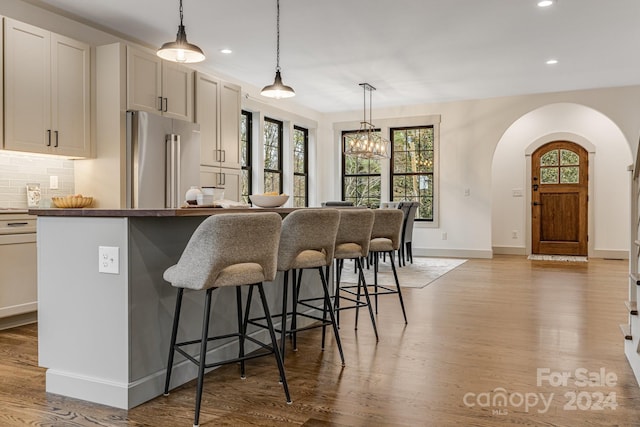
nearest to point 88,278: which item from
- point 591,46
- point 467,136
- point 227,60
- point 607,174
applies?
point 227,60

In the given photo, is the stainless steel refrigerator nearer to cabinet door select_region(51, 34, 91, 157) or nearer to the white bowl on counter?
cabinet door select_region(51, 34, 91, 157)

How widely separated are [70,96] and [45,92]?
26 cm

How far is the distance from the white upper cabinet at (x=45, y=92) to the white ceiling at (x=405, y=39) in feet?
1.61

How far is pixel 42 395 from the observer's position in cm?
235

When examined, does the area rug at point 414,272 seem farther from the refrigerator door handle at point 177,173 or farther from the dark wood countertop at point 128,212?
the dark wood countertop at point 128,212

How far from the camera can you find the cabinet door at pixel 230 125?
5.86m

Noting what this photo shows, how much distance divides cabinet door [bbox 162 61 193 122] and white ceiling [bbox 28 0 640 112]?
38 centimetres

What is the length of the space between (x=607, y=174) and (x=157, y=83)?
7447 mm

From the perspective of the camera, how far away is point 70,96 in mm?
4301

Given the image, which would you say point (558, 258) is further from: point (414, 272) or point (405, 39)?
point (405, 39)

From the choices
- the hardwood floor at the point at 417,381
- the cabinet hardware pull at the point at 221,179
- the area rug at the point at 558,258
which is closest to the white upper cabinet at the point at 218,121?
the cabinet hardware pull at the point at 221,179

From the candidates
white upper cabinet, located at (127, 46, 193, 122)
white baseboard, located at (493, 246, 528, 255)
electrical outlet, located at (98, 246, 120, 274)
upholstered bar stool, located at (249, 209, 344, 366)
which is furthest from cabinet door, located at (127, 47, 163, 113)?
white baseboard, located at (493, 246, 528, 255)

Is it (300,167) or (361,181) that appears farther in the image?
(361,181)

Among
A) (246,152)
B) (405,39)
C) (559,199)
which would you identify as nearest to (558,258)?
(559,199)
